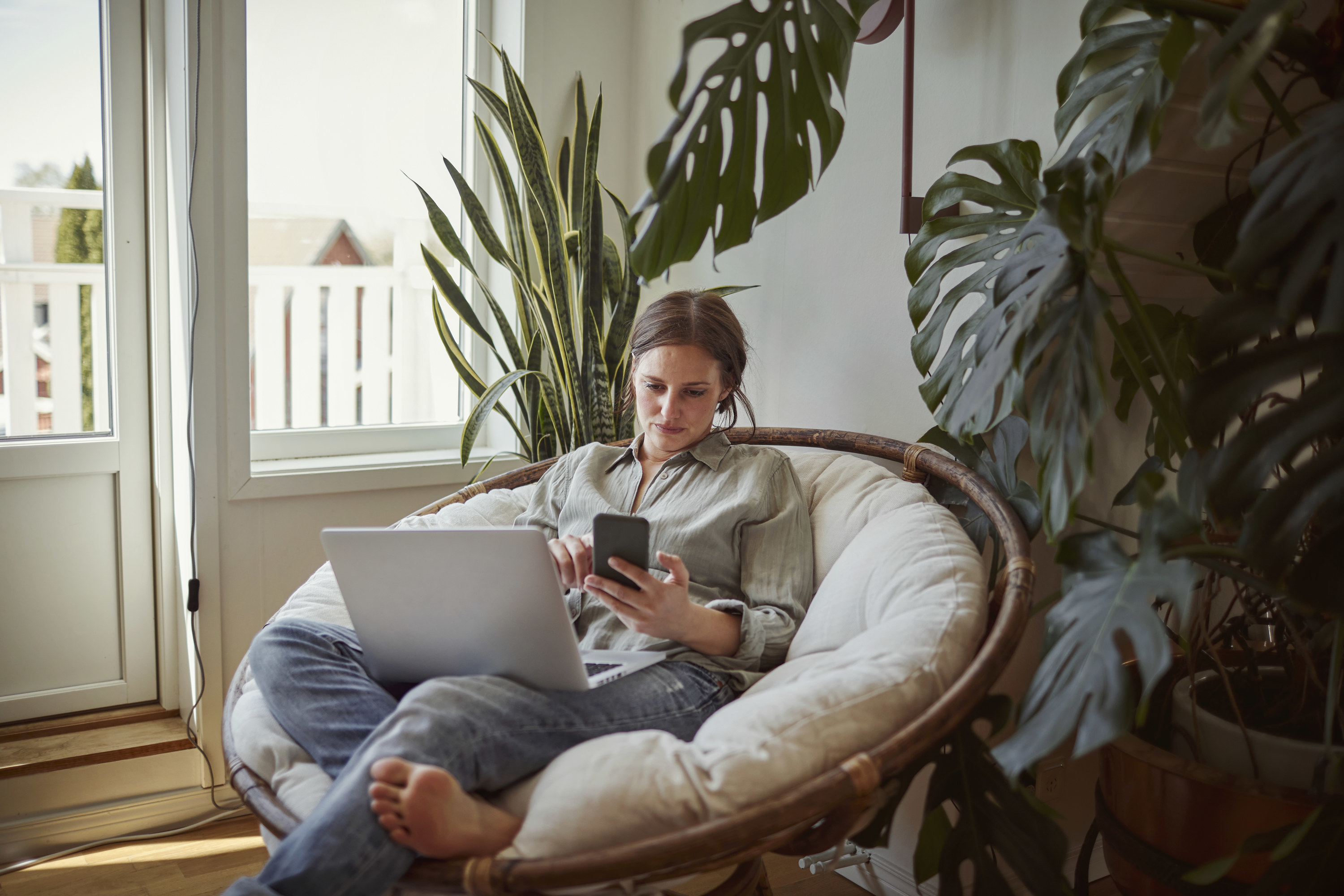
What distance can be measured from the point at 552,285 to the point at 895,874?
1.43 meters

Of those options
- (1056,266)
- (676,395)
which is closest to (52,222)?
(676,395)

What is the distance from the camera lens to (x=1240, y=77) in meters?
0.84

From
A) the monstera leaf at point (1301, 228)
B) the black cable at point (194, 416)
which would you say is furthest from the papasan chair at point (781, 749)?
the black cable at point (194, 416)

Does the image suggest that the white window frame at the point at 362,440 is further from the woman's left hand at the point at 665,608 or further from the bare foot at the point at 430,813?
the bare foot at the point at 430,813

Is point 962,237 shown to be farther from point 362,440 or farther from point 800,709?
point 362,440

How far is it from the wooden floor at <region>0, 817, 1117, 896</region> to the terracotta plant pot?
1.73 ft

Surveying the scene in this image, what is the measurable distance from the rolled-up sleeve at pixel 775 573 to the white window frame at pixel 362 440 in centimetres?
112

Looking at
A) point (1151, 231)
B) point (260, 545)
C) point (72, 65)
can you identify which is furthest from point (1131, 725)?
point (72, 65)

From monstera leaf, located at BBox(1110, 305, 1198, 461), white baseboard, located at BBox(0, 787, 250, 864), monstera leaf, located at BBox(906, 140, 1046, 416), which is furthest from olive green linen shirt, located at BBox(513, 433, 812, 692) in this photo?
white baseboard, located at BBox(0, 787, 250, 864)

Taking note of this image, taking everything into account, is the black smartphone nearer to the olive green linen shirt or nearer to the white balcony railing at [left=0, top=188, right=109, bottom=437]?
the olive green linen shirt

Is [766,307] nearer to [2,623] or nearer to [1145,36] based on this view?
[1145,36]

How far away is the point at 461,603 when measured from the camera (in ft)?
3.96

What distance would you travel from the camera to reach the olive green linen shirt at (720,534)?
1.47 meters

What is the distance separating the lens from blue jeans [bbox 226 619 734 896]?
1.00 metres
